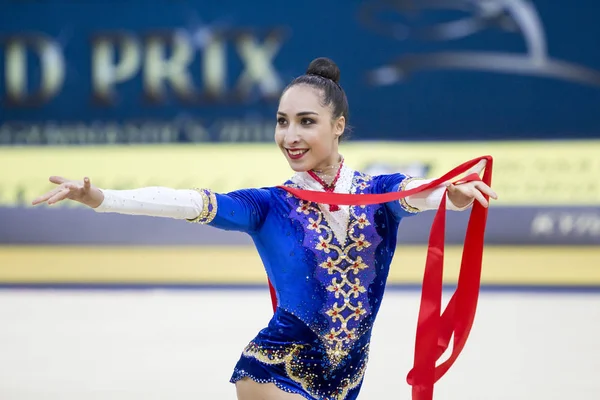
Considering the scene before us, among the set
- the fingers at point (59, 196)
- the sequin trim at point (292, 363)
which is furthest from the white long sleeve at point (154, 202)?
the sequin trim at point (292, 363)

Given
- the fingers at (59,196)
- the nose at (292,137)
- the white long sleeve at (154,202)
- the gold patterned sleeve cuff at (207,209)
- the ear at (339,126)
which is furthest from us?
the ear at (339,126)

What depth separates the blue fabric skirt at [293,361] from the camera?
96.0 inches

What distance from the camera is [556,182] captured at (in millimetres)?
7988

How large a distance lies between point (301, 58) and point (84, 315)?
139 inches

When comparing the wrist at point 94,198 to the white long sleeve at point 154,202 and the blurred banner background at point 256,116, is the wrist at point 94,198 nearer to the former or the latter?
the white long sleeve at point 154,202

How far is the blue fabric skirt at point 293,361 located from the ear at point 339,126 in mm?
557

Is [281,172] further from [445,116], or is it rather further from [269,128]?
[445,116]

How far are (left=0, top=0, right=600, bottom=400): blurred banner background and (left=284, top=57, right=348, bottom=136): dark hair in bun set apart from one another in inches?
192

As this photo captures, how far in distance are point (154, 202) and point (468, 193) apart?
0.83 meters

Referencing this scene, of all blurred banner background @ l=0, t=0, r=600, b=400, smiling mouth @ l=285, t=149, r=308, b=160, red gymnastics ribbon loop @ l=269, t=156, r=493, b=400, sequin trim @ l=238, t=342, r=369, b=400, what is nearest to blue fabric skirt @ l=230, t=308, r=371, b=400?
sequin trim @ l=238, t=342, r=369, b=400

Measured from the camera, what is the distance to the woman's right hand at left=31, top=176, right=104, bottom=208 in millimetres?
2121

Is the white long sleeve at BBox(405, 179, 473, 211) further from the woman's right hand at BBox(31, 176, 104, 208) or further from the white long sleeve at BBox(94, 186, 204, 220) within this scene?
the woman's right hand at BBox(31, 176, 104, 208)

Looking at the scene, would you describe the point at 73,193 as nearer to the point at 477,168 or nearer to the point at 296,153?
the point at 296,153

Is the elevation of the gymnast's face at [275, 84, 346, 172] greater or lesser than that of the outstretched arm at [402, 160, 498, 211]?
greater
